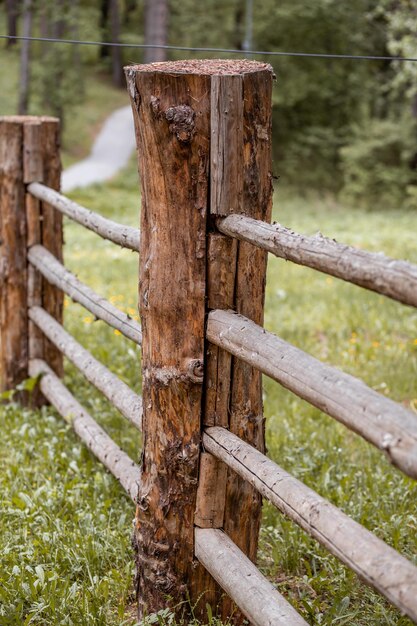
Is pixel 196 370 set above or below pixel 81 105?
above

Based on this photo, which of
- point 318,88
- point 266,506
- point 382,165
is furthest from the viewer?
point 318,88

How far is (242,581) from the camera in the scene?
99.7 inches

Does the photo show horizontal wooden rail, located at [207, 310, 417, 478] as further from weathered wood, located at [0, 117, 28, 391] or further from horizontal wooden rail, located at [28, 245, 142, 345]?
weathered wood, located at [0, 117, 28, 391]

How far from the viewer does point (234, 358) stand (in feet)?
8.95

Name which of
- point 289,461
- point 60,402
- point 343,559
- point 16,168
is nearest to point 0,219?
point 16,168

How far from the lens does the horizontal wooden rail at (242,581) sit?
2.37m

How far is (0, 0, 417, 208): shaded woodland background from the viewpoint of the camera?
2303cm

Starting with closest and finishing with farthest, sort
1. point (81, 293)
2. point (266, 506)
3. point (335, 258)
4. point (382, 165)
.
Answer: point (335, 258)
point (266, 506)
point (81, 293)
point (382, 165)

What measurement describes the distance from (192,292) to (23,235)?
270 centimetres

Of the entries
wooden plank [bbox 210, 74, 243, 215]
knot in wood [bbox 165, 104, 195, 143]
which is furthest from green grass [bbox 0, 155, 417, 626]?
knot in wood [bbox 165, 104, 195, 143]

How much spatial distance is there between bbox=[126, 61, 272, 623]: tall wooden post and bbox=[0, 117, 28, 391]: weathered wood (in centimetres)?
243

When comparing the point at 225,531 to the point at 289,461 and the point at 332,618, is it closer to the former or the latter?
the point at 332,618

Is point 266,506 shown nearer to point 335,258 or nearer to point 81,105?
point 335,258

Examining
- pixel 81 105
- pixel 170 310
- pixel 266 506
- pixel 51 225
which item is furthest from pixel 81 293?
pixel 81 105
